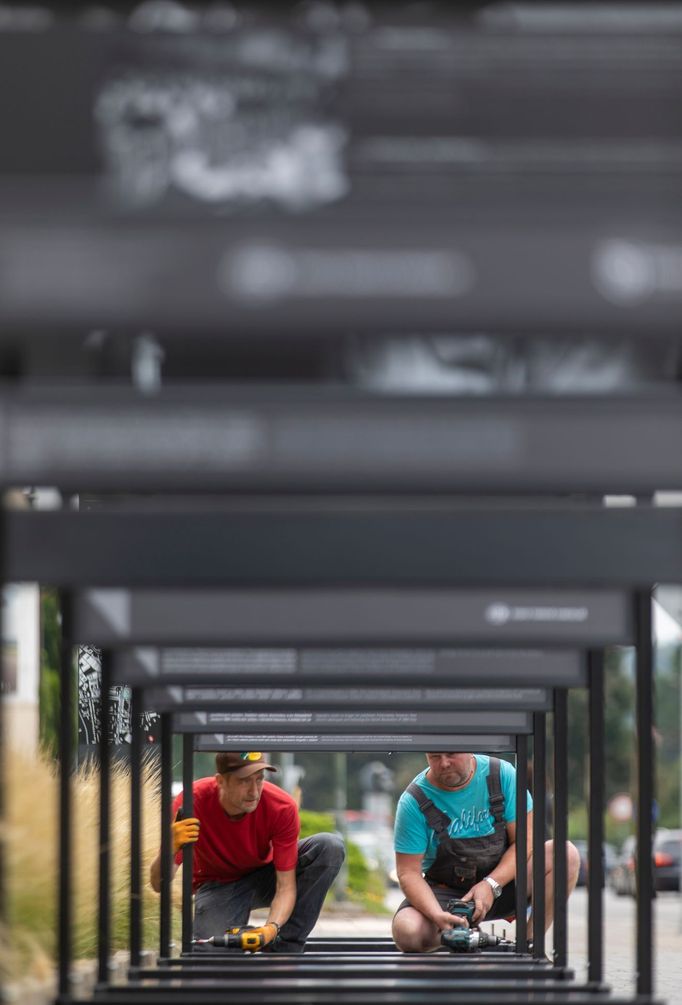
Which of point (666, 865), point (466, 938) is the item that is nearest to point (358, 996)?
point (466, 938)

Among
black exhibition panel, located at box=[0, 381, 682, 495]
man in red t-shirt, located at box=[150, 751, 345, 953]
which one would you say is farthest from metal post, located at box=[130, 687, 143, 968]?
black exhibition panel, located at box=[0, 381, 682, 495]

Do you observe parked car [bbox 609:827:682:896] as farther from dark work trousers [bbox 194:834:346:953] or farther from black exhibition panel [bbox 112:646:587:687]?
black exhibition panel [bbox 112:646:587:687]

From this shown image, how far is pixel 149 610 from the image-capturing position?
703cm

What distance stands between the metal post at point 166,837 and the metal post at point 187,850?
382mm

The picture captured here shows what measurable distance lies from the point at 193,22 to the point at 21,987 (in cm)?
395

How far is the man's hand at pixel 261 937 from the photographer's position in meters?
10.4

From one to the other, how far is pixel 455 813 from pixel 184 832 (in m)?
1.70

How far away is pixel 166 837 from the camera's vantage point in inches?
416

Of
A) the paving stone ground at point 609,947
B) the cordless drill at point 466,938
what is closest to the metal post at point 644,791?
the paving stone ground at point 609,947

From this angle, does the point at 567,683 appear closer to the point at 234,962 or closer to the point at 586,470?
the point at 234,962

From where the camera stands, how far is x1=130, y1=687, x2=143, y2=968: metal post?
9094 millimetres

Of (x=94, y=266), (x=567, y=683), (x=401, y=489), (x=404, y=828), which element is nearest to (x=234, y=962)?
(x=567, y=683)

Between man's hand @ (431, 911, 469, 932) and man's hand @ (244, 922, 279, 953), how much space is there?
958 millimetres

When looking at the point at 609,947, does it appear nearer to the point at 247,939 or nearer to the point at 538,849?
the point at 538,849
